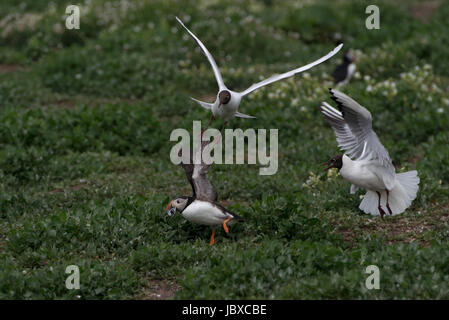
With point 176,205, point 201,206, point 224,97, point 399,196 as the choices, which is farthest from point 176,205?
point 399,196

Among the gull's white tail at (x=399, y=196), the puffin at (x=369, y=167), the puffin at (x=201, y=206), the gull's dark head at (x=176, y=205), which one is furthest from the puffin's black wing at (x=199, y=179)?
the gull's white tail at (x=399, y=196)

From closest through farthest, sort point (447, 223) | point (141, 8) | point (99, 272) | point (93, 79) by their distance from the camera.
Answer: point (99, 272) → point (447, 223) → point (93, 79) → point (141, 8)

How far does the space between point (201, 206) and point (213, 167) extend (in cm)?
270

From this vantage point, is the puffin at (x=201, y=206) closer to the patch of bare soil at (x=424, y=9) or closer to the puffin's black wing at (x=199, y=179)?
the puffin's black wing at (x=199, y=179)

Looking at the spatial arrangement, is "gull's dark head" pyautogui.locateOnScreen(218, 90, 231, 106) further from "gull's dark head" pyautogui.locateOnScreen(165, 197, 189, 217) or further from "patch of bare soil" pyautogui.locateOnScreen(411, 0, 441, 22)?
"patch of bare soil" pyautogui.locateOnScreen(411, 0, 441, 22)

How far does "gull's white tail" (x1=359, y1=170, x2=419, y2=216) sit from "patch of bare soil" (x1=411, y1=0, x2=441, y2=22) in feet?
37.3

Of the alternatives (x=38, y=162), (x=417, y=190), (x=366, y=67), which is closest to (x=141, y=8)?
(x=366, y=67)

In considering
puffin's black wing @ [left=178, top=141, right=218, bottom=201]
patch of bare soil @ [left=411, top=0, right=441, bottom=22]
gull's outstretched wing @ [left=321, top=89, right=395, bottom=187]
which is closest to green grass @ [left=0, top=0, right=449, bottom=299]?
puffin's black wing @ [left=178, top=141, right=218, bottom=201]

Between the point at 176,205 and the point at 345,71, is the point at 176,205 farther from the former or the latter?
the point at 345,71

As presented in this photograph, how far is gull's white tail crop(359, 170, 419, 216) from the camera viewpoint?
7.23 meters

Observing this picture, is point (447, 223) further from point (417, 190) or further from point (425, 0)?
point (425, 0)

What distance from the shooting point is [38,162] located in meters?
8.77
